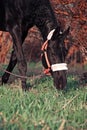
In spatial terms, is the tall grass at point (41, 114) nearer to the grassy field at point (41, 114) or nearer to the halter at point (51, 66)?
the grassy field at point (41, 114)

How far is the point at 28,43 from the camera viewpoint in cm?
2172

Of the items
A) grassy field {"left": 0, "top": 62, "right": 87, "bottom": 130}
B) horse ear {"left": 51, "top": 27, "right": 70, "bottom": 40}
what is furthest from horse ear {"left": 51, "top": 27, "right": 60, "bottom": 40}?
grassy field {"left": 0, "top": 62, "right": 87, "bottom": 130}

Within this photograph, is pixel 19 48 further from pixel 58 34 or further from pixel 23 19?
pixel 58 34

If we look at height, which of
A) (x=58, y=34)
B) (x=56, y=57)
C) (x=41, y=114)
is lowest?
(x=41, y=114)

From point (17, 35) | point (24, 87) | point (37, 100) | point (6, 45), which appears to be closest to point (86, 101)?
point (37, 100)

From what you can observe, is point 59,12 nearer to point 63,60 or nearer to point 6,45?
point 6,45

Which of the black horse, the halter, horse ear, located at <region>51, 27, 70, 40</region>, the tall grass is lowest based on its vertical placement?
the tall grass

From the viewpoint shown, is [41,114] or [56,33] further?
[56,33]

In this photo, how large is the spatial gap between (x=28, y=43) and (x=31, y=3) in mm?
14620

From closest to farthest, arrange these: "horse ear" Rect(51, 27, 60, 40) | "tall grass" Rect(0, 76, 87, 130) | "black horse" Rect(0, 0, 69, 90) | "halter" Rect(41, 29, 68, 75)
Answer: "tall grass" Rect(0, 76, 87, 130)
"halter" Rect(41, 29, 68, 75)
"horse ear" Rect(51, 27, 60, 40)
"black horse" Rect(0, 0, 69, 90)

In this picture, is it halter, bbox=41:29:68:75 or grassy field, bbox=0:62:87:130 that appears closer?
grassy field, bbox=0:62:87:130

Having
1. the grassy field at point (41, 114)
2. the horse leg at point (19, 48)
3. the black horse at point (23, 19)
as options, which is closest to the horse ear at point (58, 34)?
the black horse at point (23, 19)

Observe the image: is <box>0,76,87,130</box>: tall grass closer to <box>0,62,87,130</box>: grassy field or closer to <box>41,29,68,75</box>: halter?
<box>0,62,87,130</box>: grassy field

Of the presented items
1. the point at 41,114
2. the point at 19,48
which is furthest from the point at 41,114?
the point at 19,48
